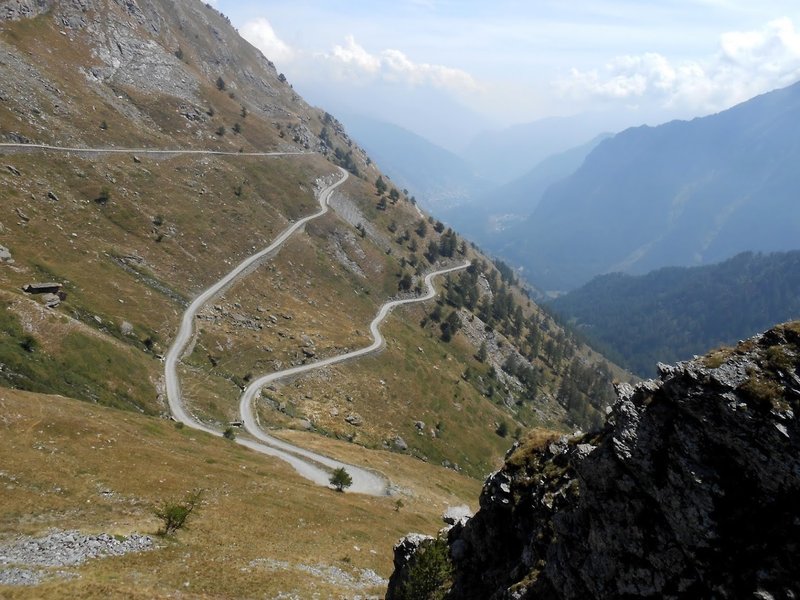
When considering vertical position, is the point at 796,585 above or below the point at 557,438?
above

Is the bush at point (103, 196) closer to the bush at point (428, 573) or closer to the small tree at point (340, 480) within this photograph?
the small tree at point (340, 480)

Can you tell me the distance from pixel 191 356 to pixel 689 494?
87486 mm

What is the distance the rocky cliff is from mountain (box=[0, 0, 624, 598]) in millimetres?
19233

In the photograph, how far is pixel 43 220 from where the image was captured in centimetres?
9400

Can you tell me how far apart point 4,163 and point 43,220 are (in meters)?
17.4

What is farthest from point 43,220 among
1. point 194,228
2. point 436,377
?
point 436,377

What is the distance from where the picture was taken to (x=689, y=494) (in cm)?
1889

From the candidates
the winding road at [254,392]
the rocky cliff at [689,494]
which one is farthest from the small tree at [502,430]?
the rocky cliff at [689,494]

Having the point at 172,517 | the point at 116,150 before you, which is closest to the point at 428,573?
the point at 172,517

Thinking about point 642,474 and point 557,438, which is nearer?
point 642,474

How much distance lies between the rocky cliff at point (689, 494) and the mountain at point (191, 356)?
19233 mm

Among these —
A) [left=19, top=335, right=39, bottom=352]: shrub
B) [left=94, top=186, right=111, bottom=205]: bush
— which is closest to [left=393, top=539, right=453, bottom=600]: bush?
[left=19, top=335, right=39, bottom=352]: shrub

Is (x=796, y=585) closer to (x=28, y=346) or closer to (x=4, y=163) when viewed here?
(x=28, y=346)

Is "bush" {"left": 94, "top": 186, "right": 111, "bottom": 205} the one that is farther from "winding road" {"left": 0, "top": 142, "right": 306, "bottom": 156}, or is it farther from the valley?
"winding road" {"left": 0, "top": 142, "right": 306, "bottom": 156}
